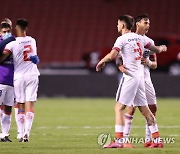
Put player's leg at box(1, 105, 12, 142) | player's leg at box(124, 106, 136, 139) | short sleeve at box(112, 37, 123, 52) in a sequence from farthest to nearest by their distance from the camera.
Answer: player's leg at box(1, 105, 12, 142), player's leg at box(124, 106, 136, 139), short sleeve at box(112, 37, 123, 52)

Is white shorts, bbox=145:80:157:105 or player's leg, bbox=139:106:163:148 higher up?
white shorts, bbox=145:80:157:105

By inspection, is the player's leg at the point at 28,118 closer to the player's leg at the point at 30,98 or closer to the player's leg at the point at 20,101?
the player's leg at the point at 30,98

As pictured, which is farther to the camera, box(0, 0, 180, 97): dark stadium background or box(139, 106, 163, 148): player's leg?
box(0, 0, 180, 97): dark stadium background

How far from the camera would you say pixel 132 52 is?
12.3 meters

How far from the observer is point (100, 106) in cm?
2577

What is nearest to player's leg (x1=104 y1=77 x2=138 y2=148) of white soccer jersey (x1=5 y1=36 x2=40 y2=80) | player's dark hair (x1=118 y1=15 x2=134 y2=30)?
player's dark hair (x1=118 y1=15 x2=134 y2=30)

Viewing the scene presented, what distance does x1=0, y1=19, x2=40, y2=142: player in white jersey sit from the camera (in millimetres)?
13547

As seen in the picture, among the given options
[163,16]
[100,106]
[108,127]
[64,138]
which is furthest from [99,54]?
[64,138]

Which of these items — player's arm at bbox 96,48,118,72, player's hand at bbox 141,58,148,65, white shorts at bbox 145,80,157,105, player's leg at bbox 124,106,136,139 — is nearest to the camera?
player's arm at bbox 96,48,118,72

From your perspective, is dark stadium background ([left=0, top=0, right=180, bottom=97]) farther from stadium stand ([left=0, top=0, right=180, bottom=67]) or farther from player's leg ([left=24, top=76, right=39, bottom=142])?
player's leg ([left=24, top=76, right=39, bottom=142])

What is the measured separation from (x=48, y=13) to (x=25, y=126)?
2949 cm

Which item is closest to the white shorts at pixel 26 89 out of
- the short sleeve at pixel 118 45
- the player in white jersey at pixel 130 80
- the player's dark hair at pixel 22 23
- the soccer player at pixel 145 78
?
the player's dark hair at pixel 22 23

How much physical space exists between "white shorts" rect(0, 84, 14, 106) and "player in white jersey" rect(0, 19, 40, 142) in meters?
0.18

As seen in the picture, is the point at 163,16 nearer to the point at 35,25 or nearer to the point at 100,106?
the point at 35,25
